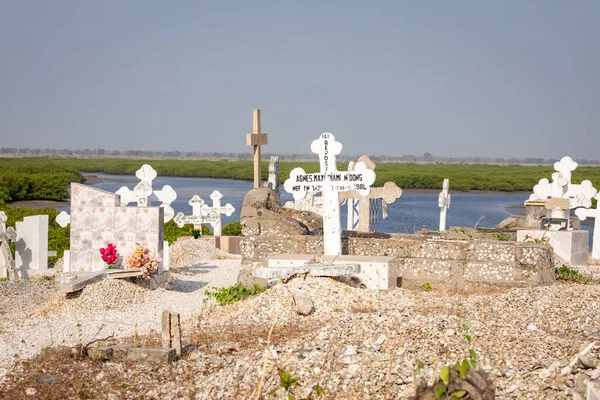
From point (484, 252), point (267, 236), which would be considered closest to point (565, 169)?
point (484, 252)

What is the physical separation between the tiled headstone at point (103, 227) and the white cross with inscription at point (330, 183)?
2835 mm

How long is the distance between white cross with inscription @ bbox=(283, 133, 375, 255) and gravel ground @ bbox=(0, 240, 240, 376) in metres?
2.17

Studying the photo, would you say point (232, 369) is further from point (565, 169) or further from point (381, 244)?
point (565, 169)

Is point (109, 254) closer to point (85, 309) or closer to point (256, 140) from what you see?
point (85, 309)

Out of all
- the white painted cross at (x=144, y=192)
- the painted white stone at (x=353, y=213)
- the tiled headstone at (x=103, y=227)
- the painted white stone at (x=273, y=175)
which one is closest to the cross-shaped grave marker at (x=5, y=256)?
the tiled headstone at (x=103, y=227)

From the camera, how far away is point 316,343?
23.7ft

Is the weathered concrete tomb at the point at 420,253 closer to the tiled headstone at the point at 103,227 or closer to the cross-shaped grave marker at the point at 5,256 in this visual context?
the tiled headstone at the point at 103,227

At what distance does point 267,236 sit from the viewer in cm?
1230

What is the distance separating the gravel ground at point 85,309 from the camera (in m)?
9.10

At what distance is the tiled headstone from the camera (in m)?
13.3

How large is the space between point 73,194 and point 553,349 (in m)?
9.19

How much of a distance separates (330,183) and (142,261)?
3.20m

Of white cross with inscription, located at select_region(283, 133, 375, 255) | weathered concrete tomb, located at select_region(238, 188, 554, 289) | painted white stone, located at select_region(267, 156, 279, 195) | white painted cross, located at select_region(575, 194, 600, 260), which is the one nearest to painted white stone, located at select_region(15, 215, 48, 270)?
painted white stone, located at select_region(267, 156, 279, 195)

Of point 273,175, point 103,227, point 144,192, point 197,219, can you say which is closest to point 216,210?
point 197,219
